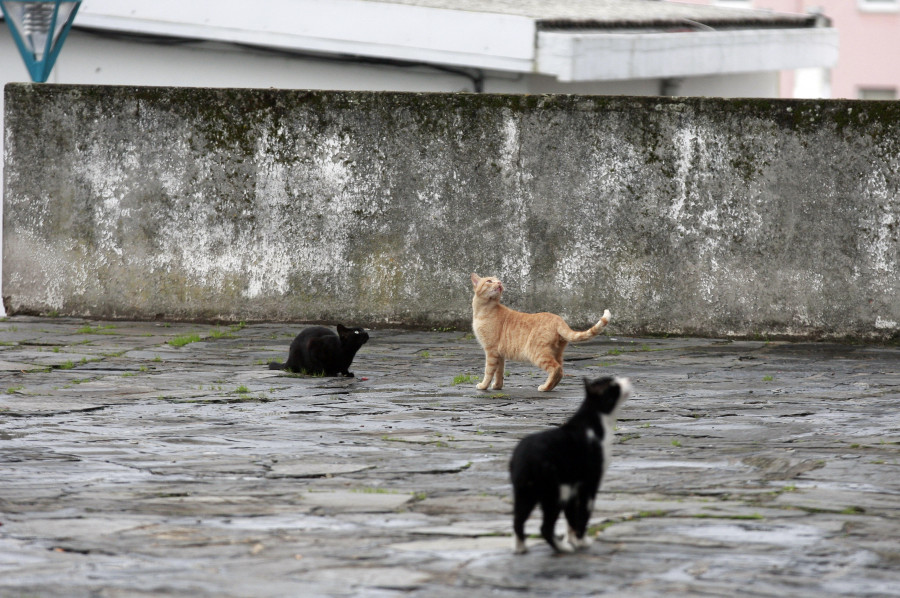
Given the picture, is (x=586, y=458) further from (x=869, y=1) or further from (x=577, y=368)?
(x=869, y=1)

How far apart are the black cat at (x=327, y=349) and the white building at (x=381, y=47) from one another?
20.6 ft

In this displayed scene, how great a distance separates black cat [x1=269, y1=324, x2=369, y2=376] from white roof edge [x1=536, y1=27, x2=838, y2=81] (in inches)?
246

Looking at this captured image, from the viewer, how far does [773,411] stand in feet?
24.0

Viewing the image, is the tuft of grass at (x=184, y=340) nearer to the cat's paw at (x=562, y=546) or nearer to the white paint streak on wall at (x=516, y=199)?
the white paint streak on wall at (x=516, y=199)

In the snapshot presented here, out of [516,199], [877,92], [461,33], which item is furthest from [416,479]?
[877,92]

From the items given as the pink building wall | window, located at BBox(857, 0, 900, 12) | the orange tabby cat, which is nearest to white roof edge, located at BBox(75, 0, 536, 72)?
the orange tabby cat

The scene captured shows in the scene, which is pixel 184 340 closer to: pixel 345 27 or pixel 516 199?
pixel 516 199

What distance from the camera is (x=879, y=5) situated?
1372 inches

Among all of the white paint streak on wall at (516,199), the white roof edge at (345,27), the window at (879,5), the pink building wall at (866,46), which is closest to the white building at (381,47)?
the white roof edge at (345,27)

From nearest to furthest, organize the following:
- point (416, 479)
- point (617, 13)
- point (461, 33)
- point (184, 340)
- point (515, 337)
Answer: point (416, 479) < point (515, 337) < point (184, 340) < point (461, 33) < point (617, 13)

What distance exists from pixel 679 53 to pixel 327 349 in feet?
29.3

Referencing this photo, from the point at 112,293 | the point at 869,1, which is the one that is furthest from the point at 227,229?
the point at 869,1

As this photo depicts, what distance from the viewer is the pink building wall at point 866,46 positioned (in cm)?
3472

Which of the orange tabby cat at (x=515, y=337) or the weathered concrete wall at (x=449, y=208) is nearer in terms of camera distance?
the orange tabby cat at (x=515, y=337)
